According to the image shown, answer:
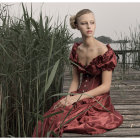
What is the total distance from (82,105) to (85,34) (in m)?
0.63

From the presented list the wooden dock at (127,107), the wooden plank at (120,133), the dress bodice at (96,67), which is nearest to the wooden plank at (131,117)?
the wooden dock at (127,107)

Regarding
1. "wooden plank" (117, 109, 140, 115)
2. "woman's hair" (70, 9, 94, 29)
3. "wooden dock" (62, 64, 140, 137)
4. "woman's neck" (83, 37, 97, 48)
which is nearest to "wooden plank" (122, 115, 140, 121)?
"wooden dock" (62, 64, 140, 137)

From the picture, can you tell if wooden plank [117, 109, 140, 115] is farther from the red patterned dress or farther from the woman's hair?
the woman's hair

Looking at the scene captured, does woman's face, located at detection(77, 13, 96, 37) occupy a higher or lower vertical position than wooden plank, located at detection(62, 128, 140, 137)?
higher

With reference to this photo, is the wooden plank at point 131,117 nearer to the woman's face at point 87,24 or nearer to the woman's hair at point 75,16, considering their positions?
the woman's face at point 87,24

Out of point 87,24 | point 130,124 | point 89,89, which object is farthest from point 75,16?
point 130,124

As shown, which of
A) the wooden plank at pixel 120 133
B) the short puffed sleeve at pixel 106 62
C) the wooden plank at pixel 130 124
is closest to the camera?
the wooden plank at pixel 120 133

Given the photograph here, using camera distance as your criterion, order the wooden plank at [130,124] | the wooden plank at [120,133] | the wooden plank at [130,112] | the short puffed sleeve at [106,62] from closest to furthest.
Result: the wooden plank at [120,133]
the wooden plank at [130,124]
the short puffed sleeve at [106,62]
the wooden plank at [130,112]

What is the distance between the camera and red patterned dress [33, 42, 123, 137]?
1.97 metres

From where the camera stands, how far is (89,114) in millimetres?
2156

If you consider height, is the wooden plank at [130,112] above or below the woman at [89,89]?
below

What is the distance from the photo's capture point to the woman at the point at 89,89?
203cm

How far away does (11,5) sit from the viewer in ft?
9.07

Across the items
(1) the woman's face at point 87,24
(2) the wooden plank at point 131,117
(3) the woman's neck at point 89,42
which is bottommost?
(2) the wooden plank at point 131,117
